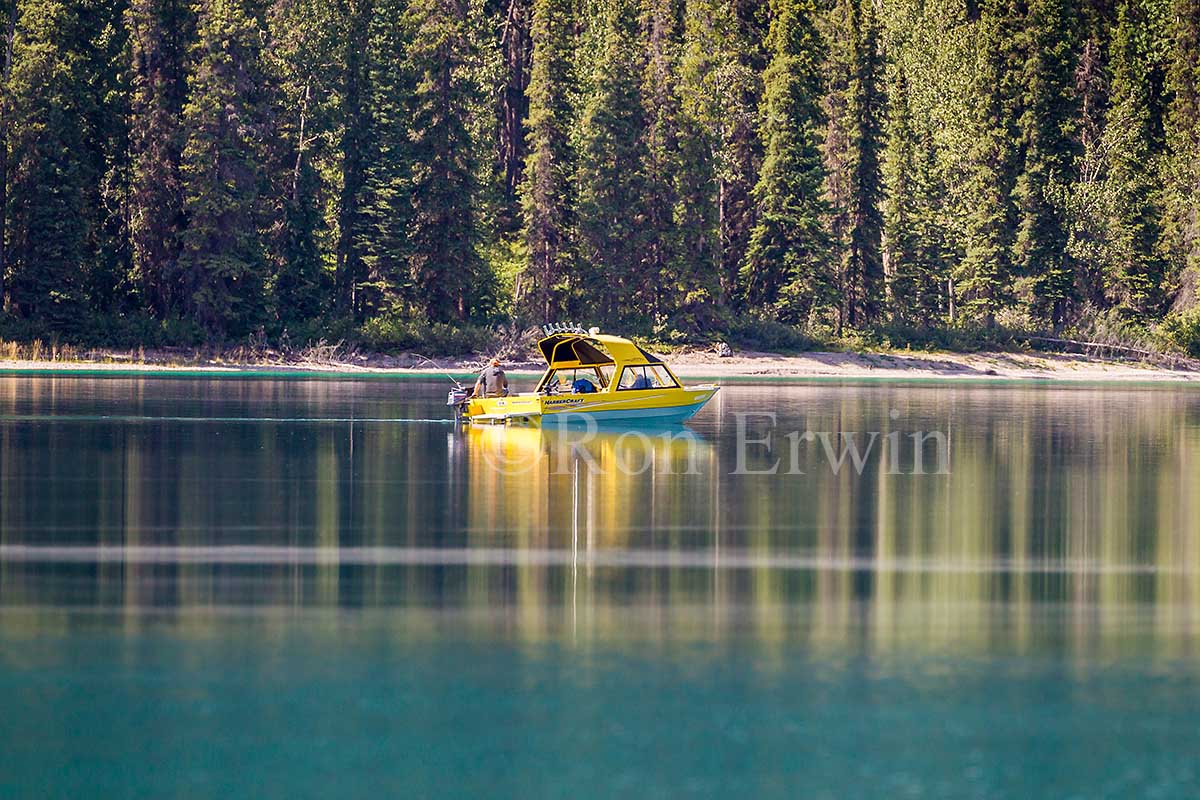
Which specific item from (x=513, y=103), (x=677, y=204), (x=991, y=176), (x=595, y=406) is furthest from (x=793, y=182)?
(x=595, y=406)

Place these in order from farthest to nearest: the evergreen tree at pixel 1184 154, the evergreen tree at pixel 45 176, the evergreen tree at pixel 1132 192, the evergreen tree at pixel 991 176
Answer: the evergreen tree at pixel 1184 154
the evergreen tree at pixel 1132 192
the evergreen tree at pixel 991 176
the evergreen tree at pixel 45 176

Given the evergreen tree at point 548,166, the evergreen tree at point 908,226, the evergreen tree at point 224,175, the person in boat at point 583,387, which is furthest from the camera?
the evergreen tree at point 908,226

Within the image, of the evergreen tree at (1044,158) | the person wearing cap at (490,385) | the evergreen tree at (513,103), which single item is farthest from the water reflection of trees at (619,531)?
the evergreen tree at (513,103)

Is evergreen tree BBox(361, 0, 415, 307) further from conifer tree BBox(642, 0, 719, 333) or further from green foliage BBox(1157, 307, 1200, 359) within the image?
green foliage BBox(1157, 307, 1200, 359)

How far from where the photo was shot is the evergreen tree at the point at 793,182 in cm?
8075

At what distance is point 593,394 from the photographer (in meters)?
39.6

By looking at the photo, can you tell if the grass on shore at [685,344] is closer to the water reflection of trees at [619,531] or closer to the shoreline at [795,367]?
the shoreline at [795,367]

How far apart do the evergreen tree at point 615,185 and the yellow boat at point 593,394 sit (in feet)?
120

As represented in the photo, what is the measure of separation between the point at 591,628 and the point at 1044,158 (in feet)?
250

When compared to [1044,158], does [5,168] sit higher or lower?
lower

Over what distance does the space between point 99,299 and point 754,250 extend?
32073 mm

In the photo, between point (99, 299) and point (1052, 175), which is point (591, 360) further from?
point (1052, 175)

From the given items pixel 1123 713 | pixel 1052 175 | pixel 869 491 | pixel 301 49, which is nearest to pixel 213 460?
pixel 869 491

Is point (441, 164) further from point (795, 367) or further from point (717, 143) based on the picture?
point (795, 367)
